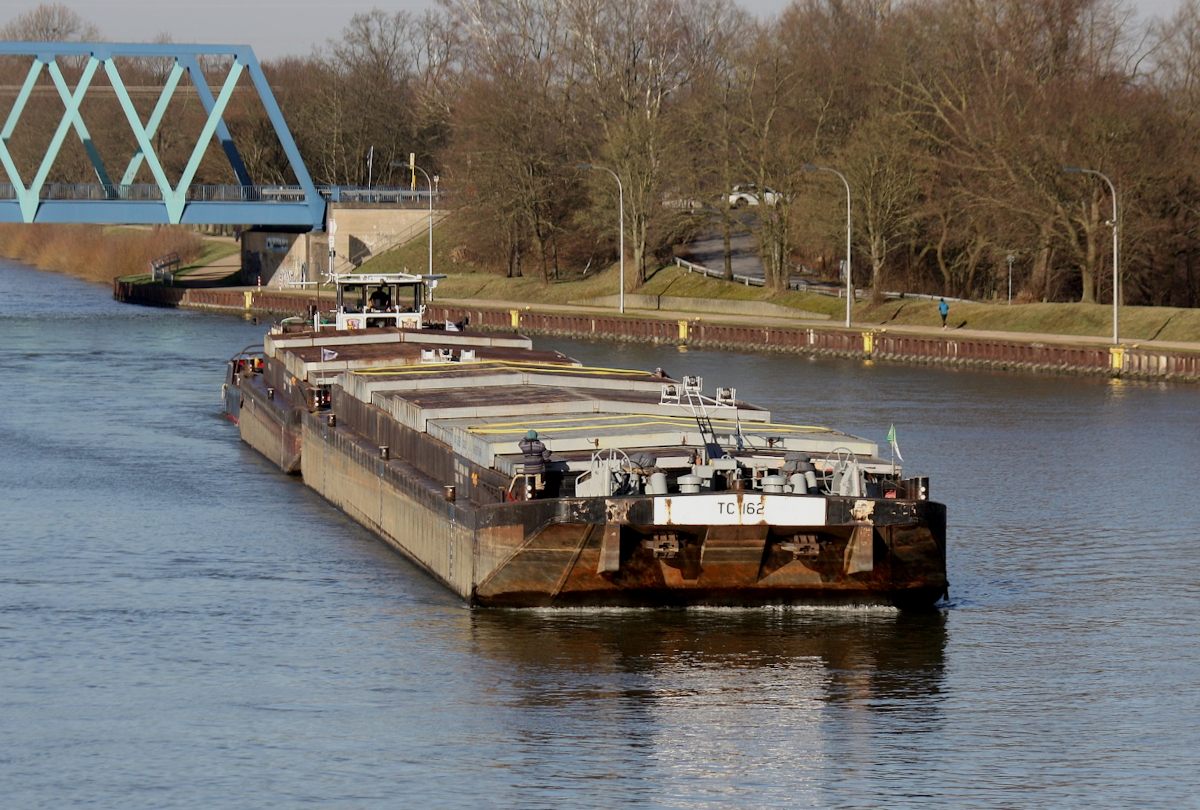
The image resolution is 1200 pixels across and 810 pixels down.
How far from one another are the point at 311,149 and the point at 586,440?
109m

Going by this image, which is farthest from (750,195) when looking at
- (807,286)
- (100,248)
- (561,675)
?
(561,675)

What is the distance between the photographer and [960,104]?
8219 centimetres

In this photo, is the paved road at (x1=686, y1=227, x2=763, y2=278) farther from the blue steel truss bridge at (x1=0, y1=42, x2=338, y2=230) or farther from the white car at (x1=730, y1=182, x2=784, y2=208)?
the blue steel truss bridge at (x1=0, y1=42, x2=338, y2=230)

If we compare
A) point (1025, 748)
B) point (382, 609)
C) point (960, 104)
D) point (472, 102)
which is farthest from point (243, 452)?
point (472, 102)

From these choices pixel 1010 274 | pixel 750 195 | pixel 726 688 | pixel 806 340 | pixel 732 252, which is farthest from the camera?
pixel 732 252

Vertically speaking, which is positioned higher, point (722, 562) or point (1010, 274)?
point (1010, 274)

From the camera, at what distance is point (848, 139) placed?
286 feet

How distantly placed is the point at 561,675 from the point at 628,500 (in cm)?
245

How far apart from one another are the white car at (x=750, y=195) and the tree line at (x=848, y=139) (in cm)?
64

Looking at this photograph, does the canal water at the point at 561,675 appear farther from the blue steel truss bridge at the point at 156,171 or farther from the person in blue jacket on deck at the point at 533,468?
the blue steel truss bridge at the point at 156,171

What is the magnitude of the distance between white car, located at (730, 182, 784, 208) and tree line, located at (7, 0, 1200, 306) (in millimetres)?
643

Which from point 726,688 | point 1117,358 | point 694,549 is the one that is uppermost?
point 1117,358

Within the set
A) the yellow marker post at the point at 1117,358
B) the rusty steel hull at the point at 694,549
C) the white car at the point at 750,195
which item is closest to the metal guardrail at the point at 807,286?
the white car at the point at 750,195

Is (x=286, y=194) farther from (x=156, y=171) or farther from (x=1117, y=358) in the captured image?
(x=1117, y=358)
